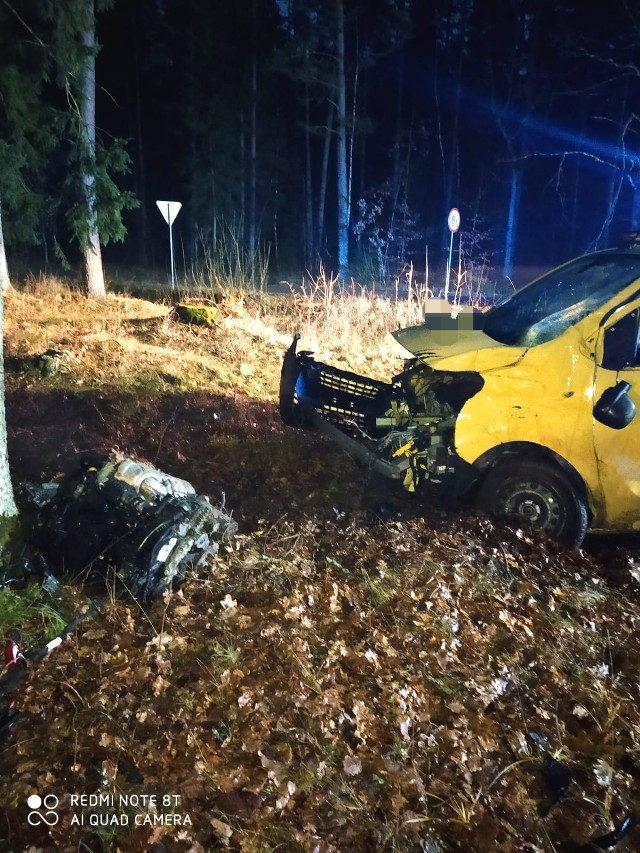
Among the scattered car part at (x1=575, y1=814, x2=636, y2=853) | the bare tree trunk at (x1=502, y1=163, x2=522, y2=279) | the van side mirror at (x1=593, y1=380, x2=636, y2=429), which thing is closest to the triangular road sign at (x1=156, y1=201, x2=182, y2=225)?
→ the van side mirror at (x1=593, y1=380, x2=636, y2=429)

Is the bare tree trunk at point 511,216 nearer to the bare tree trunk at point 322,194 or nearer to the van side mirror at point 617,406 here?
the bare tree trunk at point 322,194

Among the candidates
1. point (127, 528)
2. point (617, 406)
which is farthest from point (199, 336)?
point (617, 406)

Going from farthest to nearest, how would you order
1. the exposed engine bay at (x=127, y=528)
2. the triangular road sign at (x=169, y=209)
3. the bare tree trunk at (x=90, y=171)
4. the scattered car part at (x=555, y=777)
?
1. the triangular road sign at (x=169, y=209)
2. the bare tree trunk at (x=90, y=171)
3. the exposed engine bay at (x=127, y=528)
4. the scattered car part at (x=555, y=777)

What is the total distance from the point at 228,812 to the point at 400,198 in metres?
30.6

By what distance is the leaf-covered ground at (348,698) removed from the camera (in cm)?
241

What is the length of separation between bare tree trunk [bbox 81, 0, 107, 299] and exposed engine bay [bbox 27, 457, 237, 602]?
9.19m

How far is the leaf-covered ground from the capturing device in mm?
2408

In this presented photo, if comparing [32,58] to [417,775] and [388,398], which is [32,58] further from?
[417,775]

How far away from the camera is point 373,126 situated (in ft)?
74.0

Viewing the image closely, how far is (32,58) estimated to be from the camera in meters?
9.96

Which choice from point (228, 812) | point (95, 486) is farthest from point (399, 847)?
point (95, 486)

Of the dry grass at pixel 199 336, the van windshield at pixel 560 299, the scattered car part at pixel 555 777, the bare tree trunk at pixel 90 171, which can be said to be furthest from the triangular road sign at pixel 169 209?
the scattered car part at pixel 555 777

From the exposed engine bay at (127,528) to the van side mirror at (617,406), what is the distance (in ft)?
9.28

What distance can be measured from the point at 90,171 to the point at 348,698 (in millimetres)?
11910
